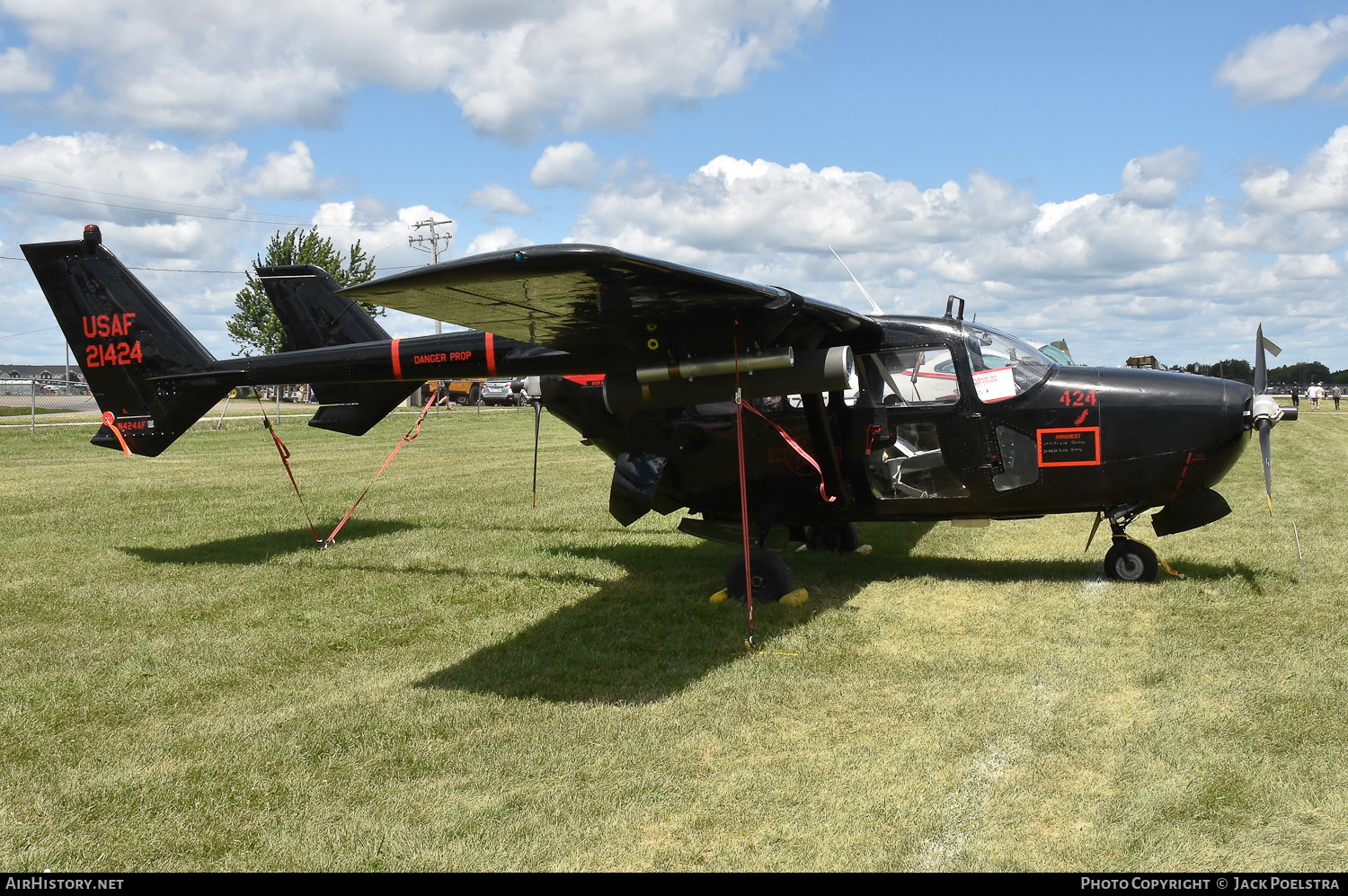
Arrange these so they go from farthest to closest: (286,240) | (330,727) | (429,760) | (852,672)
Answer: (286,240) → (852,672) → (330,727) → (429,760)

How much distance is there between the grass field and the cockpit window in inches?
71.4

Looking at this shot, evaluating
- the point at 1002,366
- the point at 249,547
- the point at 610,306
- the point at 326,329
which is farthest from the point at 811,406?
the point at 249,547

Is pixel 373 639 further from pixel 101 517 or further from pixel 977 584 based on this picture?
pixel 101 517

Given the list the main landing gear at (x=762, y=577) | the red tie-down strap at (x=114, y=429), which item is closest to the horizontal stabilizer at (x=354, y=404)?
the red tie-down strap at (x=114, y=429)

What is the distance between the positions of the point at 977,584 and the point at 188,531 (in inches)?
388

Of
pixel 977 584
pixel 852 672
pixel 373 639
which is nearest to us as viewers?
pixel 852 672

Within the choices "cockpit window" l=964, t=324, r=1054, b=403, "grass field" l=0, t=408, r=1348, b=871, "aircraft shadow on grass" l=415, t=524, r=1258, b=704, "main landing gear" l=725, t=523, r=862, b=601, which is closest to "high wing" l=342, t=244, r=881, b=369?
"cockpit window" l=964, t=324, r=1054, b=403

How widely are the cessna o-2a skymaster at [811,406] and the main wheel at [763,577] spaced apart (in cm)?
2

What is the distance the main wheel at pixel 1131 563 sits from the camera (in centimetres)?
817

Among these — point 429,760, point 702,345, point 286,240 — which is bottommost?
point 429,760

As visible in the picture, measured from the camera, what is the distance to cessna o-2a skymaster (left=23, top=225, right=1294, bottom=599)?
6.77 meters

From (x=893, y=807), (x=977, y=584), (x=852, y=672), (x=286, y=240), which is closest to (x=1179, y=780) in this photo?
(x=893, y=807)

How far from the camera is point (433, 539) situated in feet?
37.2

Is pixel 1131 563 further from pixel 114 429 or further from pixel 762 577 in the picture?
pixel 114 429
